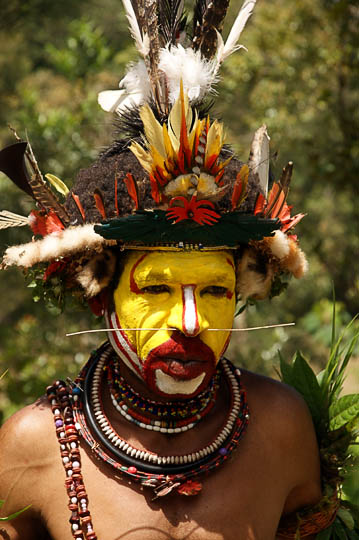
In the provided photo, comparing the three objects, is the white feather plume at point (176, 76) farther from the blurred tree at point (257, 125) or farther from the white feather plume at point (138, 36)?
the blurred tree at point (257, 125)

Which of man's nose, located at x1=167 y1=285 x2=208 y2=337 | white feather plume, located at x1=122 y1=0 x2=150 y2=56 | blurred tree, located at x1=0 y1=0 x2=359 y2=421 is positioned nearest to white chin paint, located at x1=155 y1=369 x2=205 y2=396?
man's nose, located at x1=167 y1=285 x2=208 y2=337

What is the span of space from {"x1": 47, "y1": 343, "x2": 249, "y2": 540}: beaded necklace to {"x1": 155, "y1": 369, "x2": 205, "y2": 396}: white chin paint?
25 cm

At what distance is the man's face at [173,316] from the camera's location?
215 centimetres

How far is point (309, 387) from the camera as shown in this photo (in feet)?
9.02

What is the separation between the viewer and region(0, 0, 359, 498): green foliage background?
18.7ft

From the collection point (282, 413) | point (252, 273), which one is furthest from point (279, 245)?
point (282, 413)

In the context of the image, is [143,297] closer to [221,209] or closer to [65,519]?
[221,209]

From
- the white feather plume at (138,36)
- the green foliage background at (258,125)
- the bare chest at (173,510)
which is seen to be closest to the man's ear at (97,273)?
the bare chest at (173,510)

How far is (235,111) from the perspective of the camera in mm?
8336

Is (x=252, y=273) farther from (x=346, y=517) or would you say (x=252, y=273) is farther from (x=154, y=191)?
(x=346, y=517)

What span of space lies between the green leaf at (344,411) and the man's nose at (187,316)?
771 mm

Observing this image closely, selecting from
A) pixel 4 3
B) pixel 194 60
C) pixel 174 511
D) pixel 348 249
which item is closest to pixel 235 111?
pixel 348 249

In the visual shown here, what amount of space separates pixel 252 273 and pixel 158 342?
1.62ft

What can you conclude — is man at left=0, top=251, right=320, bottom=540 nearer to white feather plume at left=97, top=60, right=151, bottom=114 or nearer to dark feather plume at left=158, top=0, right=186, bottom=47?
white feather plume at left=97, top=60, right=151, bottom=114
